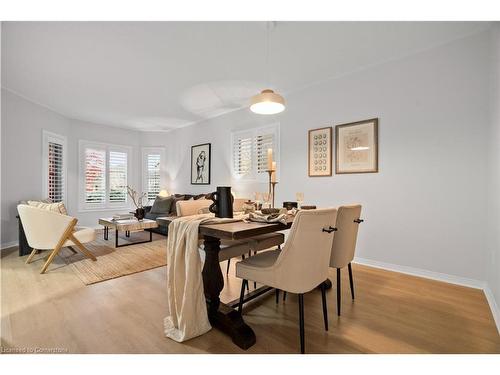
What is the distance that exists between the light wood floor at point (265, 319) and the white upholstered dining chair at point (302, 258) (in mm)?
395

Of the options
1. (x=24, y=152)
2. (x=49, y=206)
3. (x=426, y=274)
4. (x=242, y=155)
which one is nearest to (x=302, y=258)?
(x=426, y=274)

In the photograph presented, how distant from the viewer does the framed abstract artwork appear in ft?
10.1

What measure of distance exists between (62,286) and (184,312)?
5.67 feet

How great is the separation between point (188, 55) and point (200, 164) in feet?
9.99

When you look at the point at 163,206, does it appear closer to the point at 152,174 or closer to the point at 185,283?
the point at 152,174

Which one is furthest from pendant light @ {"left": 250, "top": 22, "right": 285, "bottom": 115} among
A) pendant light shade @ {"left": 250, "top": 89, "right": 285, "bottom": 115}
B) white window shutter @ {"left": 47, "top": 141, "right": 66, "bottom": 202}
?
white window shutter @ {"left": 47, "top": 141, "right": 66, "bottom": 202}

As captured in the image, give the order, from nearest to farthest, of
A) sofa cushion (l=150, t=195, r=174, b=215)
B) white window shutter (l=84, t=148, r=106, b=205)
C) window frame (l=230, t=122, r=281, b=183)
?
window frame (l=230, t=122, r=281, b=183)
sofa cushion (l=150, t=195, r=174, b=215)
white window shutter (l=84, t=148, r=106, b=205)

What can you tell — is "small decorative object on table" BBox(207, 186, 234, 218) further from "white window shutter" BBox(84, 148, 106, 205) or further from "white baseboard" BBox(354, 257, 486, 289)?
"white window shutter" BBox(84, 148, 106, 205)

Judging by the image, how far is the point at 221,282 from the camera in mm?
1749

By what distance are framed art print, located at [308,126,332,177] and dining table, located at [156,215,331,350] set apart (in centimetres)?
193
